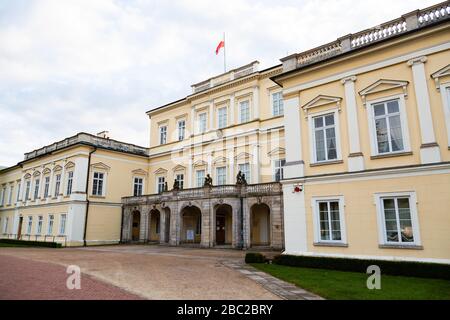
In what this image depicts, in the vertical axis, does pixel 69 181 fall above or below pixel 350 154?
above

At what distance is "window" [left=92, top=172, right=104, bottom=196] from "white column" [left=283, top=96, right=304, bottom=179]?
21.8 metres

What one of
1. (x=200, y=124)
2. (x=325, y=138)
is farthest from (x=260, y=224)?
(x=325, y=138)

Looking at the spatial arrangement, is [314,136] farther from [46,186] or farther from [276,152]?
[46,186]

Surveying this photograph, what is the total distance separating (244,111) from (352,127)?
1490cm

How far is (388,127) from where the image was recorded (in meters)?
12.9

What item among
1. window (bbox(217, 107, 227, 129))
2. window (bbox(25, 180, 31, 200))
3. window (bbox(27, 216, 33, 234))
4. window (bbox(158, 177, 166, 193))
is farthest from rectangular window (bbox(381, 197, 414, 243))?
window (bbox(25, 180, 31, 200))

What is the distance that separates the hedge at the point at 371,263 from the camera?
35.3ft

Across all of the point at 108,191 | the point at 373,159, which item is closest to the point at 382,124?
the point at 373,159

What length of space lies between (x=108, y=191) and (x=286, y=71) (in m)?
22.4

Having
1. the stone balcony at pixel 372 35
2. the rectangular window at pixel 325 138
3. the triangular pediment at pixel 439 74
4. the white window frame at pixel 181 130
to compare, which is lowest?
the rectangular window at pixel 325 138

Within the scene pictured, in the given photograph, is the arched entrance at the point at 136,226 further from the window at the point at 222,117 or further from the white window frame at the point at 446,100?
the white window frame at the point at 446,100

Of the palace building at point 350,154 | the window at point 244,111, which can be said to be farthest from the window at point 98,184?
the window at point 244,111

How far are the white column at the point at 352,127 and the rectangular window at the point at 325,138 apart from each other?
0.75m

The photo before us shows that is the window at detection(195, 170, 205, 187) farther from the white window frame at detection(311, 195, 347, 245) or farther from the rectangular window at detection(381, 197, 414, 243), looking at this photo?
the rectangular window at detection(381, 197, 414, 243)
